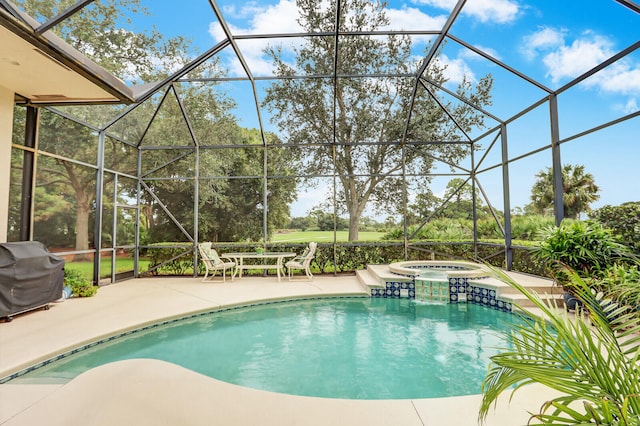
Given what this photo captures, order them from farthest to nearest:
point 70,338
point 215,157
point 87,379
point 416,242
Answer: point 215,157
point 416,242
point 70,338
point 87,379

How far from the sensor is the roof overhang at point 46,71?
3410 millimetres

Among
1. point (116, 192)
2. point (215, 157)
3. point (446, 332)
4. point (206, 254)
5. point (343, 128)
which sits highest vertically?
point (343, 128)

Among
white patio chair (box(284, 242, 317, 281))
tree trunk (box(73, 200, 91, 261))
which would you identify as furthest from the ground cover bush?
tree trunk (box(73, 200, 91, 261))

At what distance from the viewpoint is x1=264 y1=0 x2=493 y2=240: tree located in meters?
8.91

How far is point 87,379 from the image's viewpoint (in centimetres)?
256

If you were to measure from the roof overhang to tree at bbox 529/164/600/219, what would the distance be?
14.8 metres

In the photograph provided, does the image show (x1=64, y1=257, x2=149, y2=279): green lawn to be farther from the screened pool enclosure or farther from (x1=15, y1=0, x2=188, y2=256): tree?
(x1=15, y1=0, x2=188, y2=256): tree

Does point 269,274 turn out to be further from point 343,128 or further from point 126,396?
point 126,396

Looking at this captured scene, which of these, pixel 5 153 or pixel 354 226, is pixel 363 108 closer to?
pixel 354 226

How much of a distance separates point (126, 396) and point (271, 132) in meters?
9.27

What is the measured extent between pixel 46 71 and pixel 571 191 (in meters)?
16.8

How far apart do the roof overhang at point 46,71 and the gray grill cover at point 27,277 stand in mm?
2428

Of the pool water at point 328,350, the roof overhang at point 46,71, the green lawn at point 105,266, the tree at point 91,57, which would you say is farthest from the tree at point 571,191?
the roof overhang at point 46,71

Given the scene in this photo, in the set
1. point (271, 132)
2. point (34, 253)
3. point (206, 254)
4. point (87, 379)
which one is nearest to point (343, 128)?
point (271, 132)
